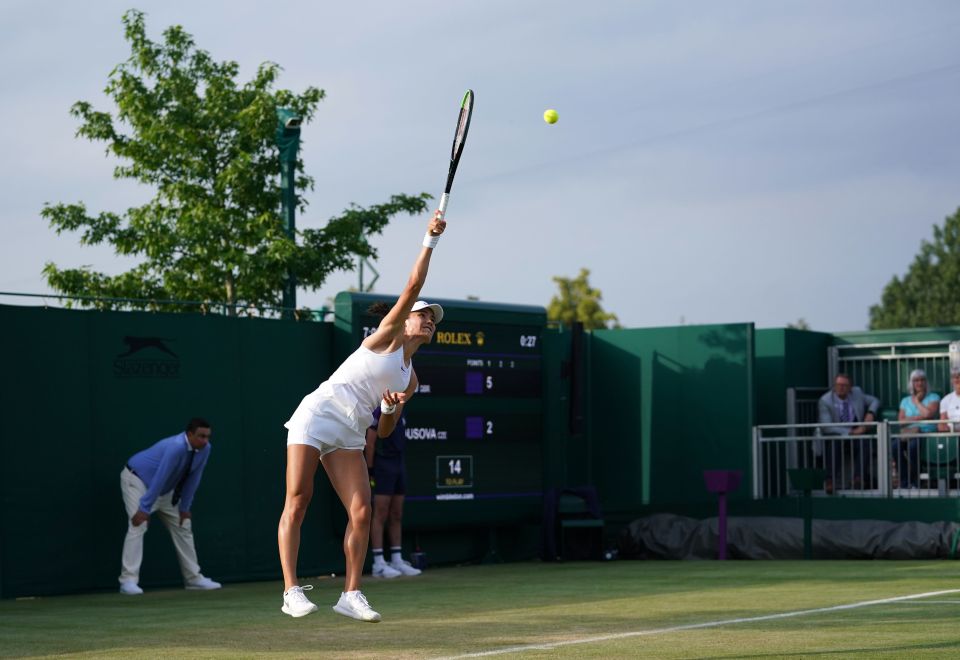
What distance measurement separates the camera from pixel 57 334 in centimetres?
1470

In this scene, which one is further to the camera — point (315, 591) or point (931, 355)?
point (931, 355)

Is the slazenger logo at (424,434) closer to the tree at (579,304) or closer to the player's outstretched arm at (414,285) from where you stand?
the player's outstretched arm at (414,285)

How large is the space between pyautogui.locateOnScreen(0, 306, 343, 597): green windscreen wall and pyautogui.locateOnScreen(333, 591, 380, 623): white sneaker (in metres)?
6.72

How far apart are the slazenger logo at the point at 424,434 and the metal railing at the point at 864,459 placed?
4.28 m

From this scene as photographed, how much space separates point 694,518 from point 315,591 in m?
6.49

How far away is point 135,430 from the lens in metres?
15.3

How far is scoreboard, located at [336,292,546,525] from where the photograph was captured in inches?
674

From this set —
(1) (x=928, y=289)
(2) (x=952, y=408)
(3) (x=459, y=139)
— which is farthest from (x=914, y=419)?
(1) (x=928, y=289)

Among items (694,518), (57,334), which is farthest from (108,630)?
(694,518)

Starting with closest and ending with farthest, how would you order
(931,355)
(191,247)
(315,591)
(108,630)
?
1. (108,630)
2. (315,591)
3. (931,355)
4. (191,247)

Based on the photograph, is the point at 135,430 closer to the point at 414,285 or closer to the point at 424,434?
the point at 424,434

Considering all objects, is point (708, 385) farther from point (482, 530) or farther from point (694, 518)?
point (482, 530)

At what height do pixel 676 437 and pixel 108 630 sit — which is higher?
pixel 676 437

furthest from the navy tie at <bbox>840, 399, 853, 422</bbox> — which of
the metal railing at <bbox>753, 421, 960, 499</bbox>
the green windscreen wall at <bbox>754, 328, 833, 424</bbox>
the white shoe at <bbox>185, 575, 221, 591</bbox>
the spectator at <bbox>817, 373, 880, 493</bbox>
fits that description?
the white shoe at <bbox>185, 575, 221, 591</bbox>
